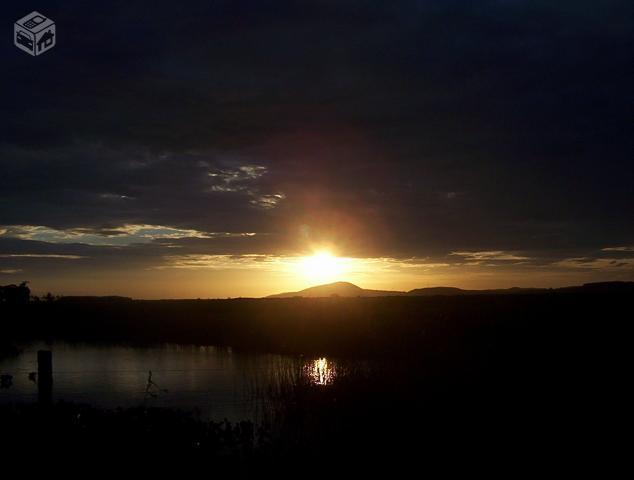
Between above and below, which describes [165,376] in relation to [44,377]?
below

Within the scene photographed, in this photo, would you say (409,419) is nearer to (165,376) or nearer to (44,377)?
(44,377)

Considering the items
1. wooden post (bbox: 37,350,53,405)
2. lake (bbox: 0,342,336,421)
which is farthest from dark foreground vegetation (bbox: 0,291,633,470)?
lake (bbox: 0,342,336,421)

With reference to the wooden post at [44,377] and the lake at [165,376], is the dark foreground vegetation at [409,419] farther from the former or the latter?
the lake at [165,376]

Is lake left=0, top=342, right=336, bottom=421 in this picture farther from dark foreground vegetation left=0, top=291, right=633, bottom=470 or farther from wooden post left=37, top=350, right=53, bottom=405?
wooden post left=37, top=350, right=53, bottom=405

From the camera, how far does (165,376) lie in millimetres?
23812

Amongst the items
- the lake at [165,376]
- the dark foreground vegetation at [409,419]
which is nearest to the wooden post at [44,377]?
the dark foreground vegetation at [409,419]

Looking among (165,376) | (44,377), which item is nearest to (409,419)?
(44,377)

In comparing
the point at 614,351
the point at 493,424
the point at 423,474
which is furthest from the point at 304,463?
the point at 614,351

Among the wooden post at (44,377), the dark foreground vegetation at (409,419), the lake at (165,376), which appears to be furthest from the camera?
the lake at (165,376)

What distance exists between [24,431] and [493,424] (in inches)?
343

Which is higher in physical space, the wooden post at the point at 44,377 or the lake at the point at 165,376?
the wooden post at the point at 44,377

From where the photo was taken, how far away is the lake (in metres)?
18.0

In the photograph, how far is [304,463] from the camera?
32.9 feet

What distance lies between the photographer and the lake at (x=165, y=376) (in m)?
18.0
